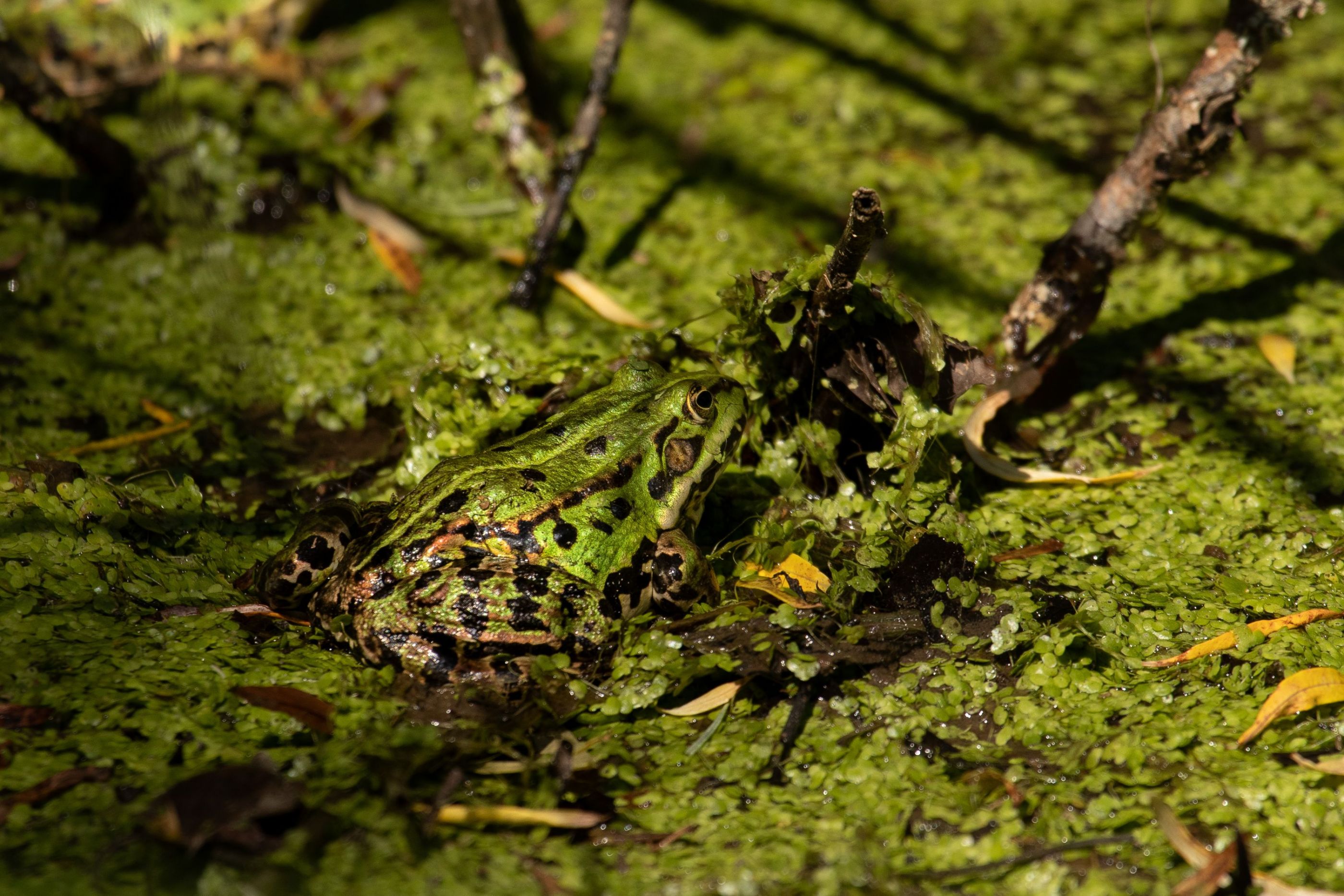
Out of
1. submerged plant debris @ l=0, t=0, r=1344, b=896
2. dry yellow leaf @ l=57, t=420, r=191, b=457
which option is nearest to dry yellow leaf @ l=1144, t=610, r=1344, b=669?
submerged plant debris @ l=0, t=0, r=1344, b=896

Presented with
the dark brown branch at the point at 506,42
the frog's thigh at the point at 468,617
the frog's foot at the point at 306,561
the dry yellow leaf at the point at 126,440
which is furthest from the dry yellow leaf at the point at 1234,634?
the dark brown branch at the point at 506,42

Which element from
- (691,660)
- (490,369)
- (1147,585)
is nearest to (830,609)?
(691,660)

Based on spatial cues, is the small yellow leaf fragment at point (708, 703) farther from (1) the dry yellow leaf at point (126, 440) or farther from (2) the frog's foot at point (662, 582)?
(1) the dry yellow leaf at point (126, 440)

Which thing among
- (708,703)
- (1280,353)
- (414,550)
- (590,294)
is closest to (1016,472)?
(1280,353)

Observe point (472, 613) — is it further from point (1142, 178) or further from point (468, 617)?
point (1142, 178)

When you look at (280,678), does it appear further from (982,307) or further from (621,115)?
(621,115)

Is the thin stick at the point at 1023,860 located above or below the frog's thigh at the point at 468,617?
above
